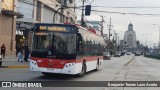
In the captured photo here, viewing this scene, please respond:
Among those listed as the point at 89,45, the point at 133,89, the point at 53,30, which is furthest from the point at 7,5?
the point at 133,89

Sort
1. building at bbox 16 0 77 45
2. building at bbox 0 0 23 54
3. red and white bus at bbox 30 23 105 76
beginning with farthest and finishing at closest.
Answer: building at bbox 16 0 77 45
building at bbox 0 0 23 54
red and white bus at bbox 30 23 105 76

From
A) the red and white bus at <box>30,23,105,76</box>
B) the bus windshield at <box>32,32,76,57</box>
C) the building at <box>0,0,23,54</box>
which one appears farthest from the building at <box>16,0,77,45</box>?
the bus windshield at <box>32,32,76,57</box>

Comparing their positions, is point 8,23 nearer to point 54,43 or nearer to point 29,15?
point 29,15

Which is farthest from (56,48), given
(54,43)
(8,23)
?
(8,23)

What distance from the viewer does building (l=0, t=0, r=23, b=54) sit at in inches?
1793

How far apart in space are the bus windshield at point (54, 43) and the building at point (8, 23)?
85.3ft

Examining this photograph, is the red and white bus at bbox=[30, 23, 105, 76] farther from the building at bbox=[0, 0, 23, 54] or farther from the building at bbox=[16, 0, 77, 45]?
the building at bbox=[16, 0, 77, 45]

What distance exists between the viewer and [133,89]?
52.9 ft

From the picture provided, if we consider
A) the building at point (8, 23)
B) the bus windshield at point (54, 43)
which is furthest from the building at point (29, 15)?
the bus windshield at point (54, 43)

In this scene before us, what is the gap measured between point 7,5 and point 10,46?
513cm

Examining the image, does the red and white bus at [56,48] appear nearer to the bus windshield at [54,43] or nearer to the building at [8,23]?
the bus windshield at [54,43]

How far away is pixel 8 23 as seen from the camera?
1885 inches

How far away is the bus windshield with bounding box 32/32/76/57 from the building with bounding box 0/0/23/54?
85.3 ft

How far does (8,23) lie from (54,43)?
29350 millimetres
